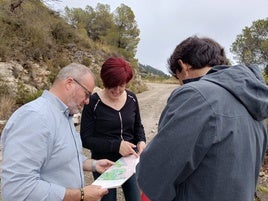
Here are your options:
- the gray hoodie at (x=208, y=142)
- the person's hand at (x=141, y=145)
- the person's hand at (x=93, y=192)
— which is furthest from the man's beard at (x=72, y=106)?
the person's hand at (x=141, y=145)

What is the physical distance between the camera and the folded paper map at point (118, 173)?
2109 mm

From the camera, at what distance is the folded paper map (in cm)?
211

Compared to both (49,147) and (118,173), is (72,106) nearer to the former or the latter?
(49,147)

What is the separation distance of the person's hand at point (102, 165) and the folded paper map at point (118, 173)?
0.06 m

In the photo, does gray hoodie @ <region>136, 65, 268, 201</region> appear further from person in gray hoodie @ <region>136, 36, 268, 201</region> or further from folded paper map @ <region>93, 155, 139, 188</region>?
folded paper map @ <region>93, 155, 139, 188</region>

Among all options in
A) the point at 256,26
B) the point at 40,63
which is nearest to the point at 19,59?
the point at 40,63

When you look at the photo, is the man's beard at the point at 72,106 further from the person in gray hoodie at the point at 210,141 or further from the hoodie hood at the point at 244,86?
the hoodie hood at the point at 244,86

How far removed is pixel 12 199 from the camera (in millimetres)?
1654

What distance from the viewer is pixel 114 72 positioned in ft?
7.99

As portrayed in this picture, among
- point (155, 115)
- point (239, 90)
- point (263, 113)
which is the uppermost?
point (239, 90)

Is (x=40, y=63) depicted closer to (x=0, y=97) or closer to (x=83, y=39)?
(x=0, y=97)

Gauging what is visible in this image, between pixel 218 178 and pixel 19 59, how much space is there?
1132cm

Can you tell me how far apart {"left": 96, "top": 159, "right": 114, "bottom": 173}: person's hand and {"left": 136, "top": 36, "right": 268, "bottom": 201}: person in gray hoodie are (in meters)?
1.05

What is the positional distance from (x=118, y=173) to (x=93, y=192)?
1.31 feet
